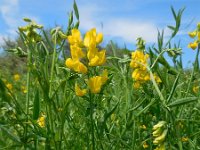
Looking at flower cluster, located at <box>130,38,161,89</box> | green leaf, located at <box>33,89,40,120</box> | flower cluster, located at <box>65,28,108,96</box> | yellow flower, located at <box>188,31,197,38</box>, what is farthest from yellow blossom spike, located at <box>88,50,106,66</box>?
yellow flower, located at <box>188,31,197,38</box>

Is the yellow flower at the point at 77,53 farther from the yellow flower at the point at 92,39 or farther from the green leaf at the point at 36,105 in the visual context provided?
the green leaf at the point at 36,105

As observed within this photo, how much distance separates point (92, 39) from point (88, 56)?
51 mm

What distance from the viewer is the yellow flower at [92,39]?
1.19 meters

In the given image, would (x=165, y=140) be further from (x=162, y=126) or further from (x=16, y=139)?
(x=16, y=139)

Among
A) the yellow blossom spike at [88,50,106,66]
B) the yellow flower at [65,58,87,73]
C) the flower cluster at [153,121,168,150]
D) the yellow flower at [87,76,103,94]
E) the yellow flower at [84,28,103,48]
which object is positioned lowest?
the flower cluster at [153,121,168,150]

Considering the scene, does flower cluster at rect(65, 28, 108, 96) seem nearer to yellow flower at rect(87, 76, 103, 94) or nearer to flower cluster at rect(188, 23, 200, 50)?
yellow flower at rect(87, 76, 103, 94)

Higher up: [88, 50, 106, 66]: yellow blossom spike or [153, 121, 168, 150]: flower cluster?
[88, 50, 106, 66]: yellow blossom spike

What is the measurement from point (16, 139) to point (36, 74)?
0.19 metres

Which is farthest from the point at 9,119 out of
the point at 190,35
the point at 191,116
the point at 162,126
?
the point at 190,35

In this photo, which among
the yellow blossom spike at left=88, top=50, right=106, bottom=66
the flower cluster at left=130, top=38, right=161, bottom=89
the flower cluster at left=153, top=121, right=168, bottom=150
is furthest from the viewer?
the flower cluster at left=130, top=38, right=161, bottom=89

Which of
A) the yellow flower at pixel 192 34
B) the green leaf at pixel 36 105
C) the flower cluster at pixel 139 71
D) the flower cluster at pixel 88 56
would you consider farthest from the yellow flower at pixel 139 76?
the yellow flower at pixel 192 34

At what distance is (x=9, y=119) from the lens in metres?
1.19

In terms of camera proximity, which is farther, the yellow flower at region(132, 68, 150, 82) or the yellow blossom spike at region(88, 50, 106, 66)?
the yellow flower at region(132, 68, 150, 82)

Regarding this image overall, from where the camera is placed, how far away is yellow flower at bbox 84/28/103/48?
1188mm
